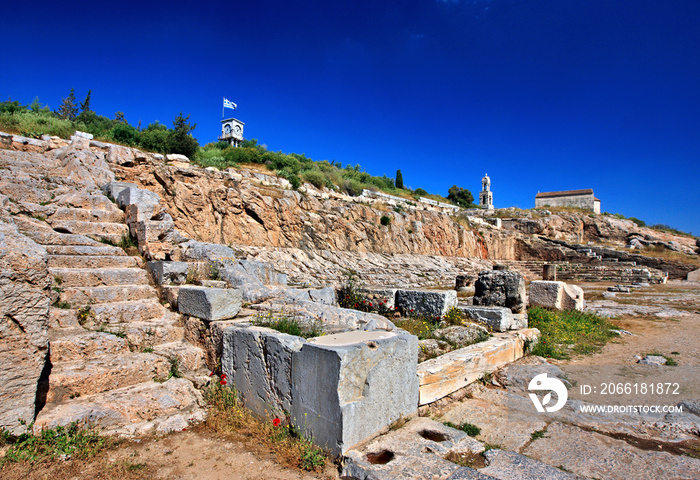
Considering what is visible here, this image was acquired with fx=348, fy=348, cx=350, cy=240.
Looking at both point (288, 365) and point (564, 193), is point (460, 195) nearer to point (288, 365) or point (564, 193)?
point (564, 193)

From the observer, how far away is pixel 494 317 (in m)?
6.70

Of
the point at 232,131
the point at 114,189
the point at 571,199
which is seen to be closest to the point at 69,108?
the point at 232,131

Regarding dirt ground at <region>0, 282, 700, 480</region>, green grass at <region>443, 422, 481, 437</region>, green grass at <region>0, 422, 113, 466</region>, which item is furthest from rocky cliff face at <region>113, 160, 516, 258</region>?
green grass at <region>443, 422, 481, 437</region>

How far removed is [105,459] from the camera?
2779 mm

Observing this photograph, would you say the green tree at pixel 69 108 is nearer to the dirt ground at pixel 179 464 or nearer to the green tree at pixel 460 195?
the dirt ground at pixel 179 464

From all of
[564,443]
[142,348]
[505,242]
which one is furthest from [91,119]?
[505,242]

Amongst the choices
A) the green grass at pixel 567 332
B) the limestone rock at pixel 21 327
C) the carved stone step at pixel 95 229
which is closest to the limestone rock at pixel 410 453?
the limestone rock at pixel 21 327

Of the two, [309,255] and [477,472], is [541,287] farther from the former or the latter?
[309,255]

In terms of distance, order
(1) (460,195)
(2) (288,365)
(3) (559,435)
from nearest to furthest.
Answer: (2) (288,365)
(3) (559,435)
(1) (460,195)

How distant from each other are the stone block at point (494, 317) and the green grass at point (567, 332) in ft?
2.13

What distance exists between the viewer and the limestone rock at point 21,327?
2.71 m

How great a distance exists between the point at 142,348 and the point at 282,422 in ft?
6.62

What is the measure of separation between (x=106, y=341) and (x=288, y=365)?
85.7 inches

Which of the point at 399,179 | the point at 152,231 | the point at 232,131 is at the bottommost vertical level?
the point at 152,231
